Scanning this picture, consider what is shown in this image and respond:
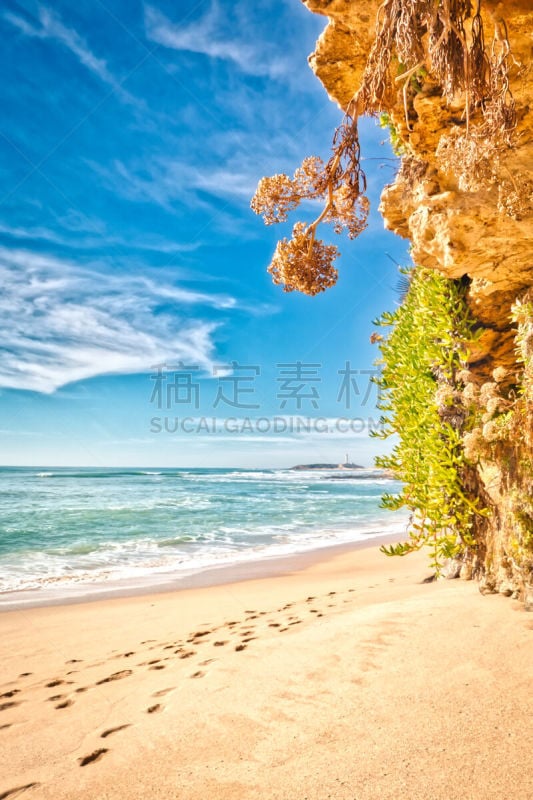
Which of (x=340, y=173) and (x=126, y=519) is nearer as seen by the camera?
(x=340, y=173)

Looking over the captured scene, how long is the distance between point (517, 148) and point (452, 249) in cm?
91

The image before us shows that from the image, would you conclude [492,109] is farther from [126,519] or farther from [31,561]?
[126,519]

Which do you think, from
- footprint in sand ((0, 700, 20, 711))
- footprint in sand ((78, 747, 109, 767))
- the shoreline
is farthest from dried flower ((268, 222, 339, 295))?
the shoreline

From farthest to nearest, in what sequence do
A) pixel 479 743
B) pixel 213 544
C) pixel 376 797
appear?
pixel 213 544
pixel 479 743
pixel 376 797

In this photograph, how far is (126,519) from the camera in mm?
18469

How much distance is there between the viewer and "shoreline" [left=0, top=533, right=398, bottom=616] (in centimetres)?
773

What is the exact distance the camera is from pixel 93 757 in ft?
8.53

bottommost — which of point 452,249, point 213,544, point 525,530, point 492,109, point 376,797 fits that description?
point 213,544

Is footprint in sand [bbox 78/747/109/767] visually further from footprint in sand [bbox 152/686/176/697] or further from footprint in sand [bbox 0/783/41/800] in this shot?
footprint in sand [bbox 152/686/176/697]

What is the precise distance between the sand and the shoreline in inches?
101

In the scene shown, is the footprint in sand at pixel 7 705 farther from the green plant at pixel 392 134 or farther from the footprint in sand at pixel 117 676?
the green plant at pixel 392 134

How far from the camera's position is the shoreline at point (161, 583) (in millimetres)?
7730

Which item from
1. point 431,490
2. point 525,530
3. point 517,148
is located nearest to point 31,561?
point 431,490

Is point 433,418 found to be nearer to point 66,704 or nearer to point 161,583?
point 66,704
